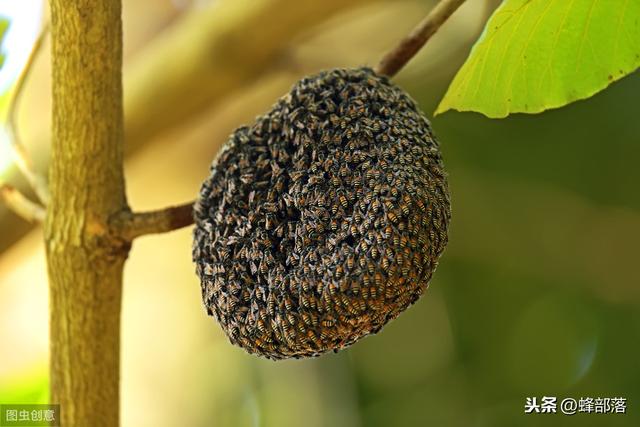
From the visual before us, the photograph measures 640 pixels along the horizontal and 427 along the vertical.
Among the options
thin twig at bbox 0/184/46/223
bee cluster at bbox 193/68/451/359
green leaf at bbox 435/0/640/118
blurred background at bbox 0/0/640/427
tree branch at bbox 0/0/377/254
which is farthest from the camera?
blurred background at bbox 0/0/640/427

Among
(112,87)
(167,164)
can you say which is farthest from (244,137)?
(167,164)

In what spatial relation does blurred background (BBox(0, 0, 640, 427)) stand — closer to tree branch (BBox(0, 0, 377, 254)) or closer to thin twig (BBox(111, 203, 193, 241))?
tree branch (BBox(0, 0, 377, 254))

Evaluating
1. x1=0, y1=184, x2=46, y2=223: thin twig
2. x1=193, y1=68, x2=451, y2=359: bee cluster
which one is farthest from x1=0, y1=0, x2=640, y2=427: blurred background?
x1=193, y1=68, x2=451, y2=359: bee cluster

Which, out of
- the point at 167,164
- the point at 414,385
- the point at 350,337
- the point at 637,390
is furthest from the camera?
the point at 167,164

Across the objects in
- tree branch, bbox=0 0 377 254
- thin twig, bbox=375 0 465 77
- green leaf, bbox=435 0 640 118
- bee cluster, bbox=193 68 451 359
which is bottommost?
bee cluster, bbox=193 68 451 359

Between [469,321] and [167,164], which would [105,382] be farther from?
[167,164]

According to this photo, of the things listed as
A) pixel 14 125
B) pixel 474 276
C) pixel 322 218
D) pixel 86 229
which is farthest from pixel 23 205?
pixel 474 276
